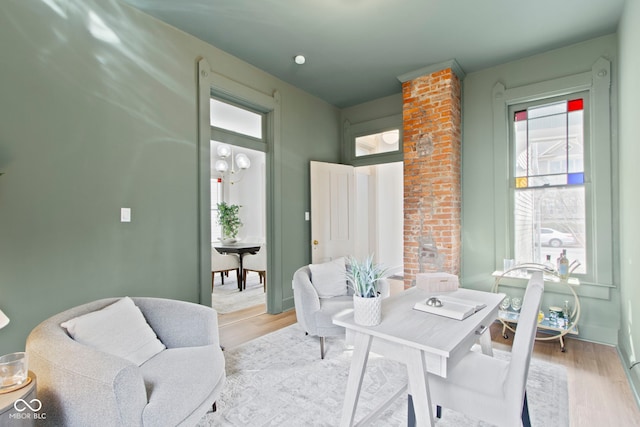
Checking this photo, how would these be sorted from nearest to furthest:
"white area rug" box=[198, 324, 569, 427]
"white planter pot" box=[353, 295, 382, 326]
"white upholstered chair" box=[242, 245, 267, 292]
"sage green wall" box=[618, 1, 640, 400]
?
"white planter pot" box=[353, 295, 382, 326] < "white area rug" box=[198, 324, 569, 427] < "sage green wall" box=[618, 1, 640, 400] < "white upholstered chair" box=[242, 245, 267, 292]

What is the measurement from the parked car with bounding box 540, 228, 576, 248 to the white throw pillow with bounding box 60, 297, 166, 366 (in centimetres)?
390

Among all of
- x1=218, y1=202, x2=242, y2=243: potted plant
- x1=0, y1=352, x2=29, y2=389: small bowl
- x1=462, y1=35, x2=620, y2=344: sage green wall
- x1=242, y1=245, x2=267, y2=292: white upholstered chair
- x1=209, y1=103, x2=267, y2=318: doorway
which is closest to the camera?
x1=0, y1=352, x2=29, y2=389: small bowl

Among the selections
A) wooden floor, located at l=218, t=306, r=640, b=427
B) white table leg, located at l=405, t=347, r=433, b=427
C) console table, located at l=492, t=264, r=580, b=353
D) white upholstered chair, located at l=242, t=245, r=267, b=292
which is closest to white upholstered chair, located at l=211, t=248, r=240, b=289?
white upholstered chair, located at l=242, t=245, r=267, b=292

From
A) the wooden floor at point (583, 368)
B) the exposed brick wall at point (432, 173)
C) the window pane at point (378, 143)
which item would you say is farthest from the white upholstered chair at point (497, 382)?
the window pane at point (378, 143)

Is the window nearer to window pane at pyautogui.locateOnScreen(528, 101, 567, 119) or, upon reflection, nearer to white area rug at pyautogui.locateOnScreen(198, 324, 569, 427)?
window pane at pyautogui.locateOnScreen(528, 101, 567, 119)

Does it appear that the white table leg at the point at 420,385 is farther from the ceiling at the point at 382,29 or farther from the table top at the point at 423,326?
the ceiling at the point at 382,29

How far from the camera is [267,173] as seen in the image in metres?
4.15

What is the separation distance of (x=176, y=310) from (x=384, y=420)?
4.97 ft

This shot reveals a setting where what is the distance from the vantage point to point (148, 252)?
9.27 ft

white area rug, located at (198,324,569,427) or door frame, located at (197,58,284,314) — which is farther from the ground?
door frame, located at (197,58,284,314)

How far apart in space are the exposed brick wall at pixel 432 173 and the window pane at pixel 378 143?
0.74 m

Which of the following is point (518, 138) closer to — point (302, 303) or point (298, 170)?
point (298, 170)

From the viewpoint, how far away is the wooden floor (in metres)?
2.00

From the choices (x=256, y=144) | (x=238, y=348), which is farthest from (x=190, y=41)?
(x=238, y=348)
